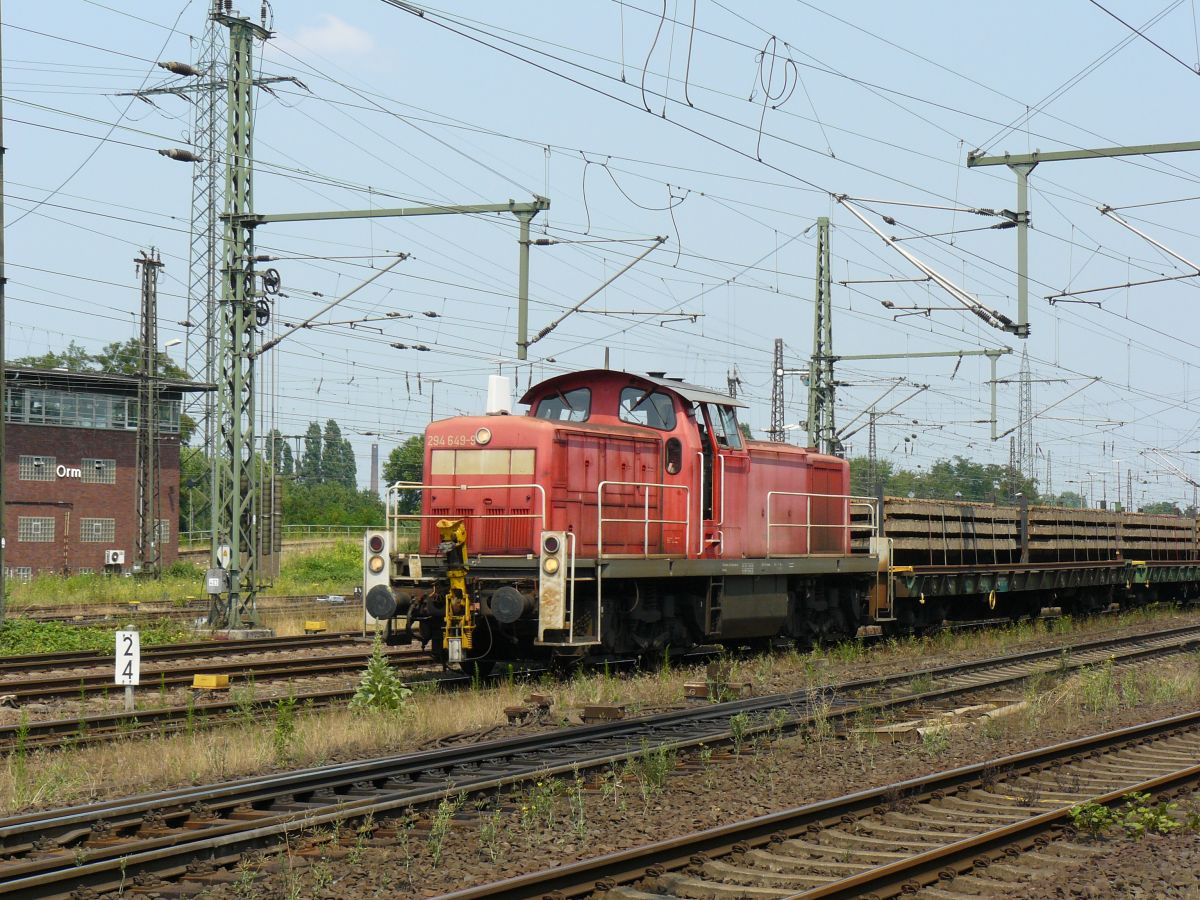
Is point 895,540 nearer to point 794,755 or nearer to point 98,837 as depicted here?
point 794,755

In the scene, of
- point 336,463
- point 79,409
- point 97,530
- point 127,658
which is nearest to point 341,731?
point 127,658

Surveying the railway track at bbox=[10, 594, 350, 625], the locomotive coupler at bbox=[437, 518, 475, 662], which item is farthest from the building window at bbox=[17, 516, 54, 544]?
the locomotive coupler at bbox=[437, 518, 475, 662]

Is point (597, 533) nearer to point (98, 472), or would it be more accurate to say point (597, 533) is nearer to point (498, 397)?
point (498, 397)

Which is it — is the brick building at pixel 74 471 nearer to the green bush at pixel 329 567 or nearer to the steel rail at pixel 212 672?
the green bush at pixel 329 567

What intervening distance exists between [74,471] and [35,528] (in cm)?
284

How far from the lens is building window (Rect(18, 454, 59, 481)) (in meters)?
51.2

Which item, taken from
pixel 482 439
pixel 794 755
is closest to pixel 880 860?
pixel 794 755

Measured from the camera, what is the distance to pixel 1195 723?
12.1 m

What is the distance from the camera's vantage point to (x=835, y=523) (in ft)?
63.0

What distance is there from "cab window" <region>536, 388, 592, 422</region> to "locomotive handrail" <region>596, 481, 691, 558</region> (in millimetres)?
1021

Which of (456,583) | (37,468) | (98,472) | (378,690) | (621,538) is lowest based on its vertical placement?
(378,690)

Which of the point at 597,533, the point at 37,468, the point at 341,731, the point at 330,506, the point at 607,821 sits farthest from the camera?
the point at 330,506

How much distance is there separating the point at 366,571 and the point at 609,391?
3789 mm

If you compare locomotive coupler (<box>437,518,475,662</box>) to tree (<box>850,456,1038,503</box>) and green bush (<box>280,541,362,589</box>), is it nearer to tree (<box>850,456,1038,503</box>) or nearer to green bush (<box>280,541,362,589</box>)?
green bush (<box>280,541,362,589</box>)
